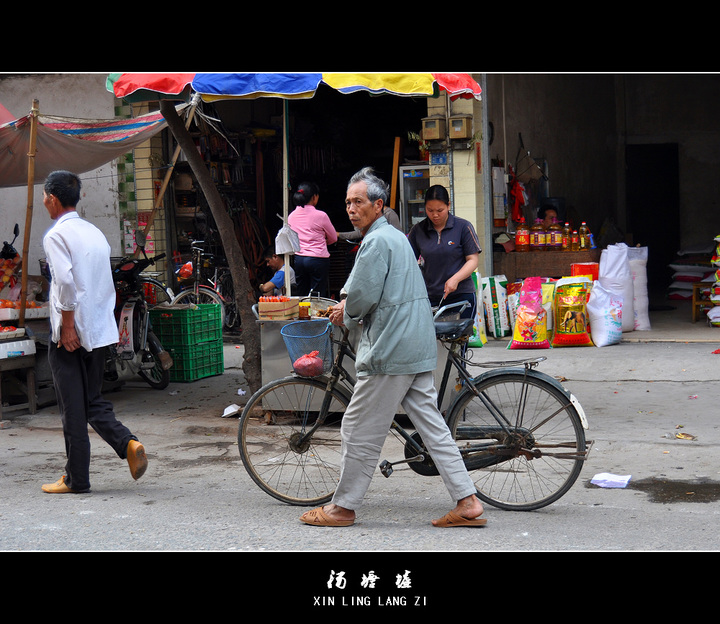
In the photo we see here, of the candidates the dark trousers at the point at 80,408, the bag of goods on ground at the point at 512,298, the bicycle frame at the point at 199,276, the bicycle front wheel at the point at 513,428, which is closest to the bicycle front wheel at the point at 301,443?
the bicycle front wheel at the point at 513,428

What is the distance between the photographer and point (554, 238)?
11.7 meters

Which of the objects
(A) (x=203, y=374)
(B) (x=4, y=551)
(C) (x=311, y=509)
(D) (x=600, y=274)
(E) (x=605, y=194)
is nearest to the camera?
(B) (x=4, y=551)

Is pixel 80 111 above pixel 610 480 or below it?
above

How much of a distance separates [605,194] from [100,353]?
557 inches

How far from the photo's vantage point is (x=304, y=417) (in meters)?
5.35

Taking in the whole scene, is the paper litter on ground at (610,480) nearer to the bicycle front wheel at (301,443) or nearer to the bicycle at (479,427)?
the bicycle at (479,427)

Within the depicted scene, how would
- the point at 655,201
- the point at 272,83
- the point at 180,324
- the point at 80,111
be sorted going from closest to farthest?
the point at 272,83 < the point at 180,324 < the point at 80,111 < the point at 655,201

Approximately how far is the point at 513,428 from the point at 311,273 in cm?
537

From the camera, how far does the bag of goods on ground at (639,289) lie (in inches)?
445

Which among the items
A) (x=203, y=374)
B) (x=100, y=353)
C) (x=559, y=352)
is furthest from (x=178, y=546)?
(x=559, y=352)

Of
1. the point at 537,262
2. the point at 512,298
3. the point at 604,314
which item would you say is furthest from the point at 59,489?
the point at 537,262

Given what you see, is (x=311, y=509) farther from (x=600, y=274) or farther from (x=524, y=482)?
(x=600, y=274)

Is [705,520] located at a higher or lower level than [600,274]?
lower

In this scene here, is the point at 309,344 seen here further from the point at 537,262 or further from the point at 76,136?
the point at 537,262
